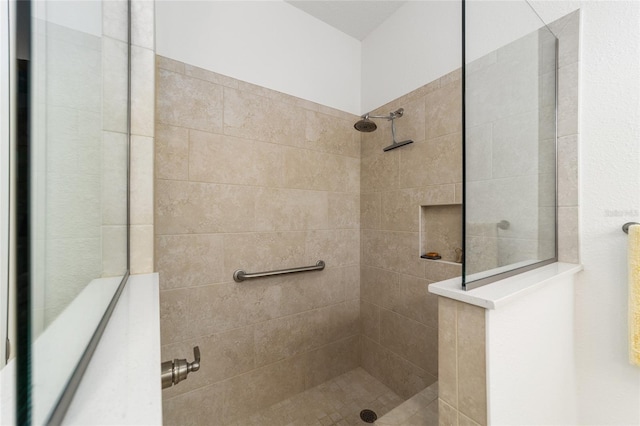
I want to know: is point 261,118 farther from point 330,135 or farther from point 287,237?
point 287,237

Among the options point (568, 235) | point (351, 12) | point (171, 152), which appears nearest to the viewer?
point (568, 235)

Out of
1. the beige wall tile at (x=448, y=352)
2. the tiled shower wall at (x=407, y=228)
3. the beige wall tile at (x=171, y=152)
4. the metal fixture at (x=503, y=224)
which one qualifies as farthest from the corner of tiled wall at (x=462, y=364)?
the beige wall tile at (x=171, y=152)

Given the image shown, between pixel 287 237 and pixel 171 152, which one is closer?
pixel 171 152

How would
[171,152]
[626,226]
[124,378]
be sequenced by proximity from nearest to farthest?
[124,378] < [626,226] < [171,152]

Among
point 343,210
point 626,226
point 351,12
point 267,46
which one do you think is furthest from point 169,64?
point 626,226

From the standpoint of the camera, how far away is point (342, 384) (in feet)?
5.69

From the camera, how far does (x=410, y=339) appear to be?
5.04 ft

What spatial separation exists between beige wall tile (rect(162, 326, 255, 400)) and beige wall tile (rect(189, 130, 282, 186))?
83 centimetres

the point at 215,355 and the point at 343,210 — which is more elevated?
the point at 343,210

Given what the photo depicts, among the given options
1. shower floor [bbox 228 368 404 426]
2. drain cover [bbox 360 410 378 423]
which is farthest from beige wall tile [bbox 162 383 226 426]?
drain cover [bbox 360 410 378 423]

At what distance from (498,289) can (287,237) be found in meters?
1.16

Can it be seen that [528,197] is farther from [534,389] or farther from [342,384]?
[342,384]

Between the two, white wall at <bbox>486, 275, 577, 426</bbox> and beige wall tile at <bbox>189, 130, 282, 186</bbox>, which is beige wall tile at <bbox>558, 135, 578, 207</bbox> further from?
beige wall tile at <bbox>189, 130, 282, 186</bbox>

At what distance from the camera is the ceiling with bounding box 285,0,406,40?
161 cm
